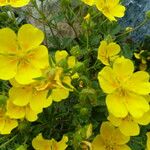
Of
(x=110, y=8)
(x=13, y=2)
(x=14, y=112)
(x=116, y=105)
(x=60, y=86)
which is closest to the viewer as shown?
(x=60, y=86)

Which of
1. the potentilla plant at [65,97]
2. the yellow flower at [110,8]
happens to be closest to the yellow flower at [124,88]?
the potentilla plant at [65,97]

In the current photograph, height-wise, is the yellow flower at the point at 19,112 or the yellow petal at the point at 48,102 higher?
the yellow petal at the point at 48,102

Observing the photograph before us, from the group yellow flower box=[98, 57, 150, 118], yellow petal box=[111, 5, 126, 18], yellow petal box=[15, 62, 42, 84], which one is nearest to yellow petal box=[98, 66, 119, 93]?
yellow flower box=[98, 57, 150, 118]

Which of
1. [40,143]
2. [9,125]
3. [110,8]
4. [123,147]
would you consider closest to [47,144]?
[40,143]

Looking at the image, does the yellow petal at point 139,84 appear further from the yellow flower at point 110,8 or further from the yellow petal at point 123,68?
the yellow flower at point 110,8

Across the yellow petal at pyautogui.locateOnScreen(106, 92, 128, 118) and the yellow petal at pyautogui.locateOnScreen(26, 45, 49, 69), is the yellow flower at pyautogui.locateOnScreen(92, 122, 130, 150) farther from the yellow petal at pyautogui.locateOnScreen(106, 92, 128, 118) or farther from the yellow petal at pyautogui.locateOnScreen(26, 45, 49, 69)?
the yellow petal at pyautogui.locateOnScreen(26, 45, 49, 69)

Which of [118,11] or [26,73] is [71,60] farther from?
[118,11]
